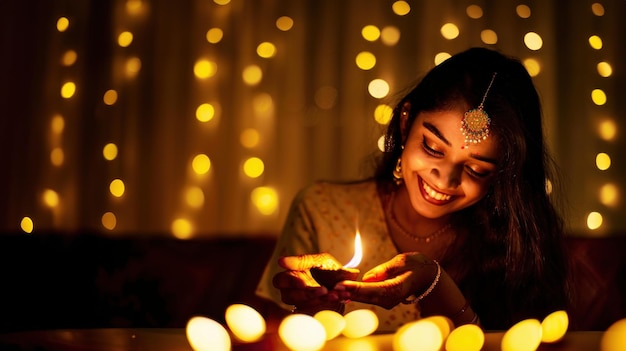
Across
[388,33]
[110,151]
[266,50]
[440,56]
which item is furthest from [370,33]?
[110,151]

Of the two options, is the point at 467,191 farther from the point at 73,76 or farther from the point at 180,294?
the point at 73,76

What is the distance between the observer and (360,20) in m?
2.11

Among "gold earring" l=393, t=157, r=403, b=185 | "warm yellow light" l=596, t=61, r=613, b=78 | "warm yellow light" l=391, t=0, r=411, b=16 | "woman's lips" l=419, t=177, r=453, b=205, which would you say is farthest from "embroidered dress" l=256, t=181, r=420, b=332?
"warm yellow light" l=596, t=61, r=613, b=78

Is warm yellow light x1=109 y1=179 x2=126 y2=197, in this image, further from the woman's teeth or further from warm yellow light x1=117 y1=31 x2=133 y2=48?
the woman's teeth

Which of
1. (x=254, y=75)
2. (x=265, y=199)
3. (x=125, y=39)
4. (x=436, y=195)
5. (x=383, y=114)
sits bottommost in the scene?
(x=265, y=199)

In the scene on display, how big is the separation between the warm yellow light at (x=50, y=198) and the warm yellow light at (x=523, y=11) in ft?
5.57

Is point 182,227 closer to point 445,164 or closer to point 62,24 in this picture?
point 62,24

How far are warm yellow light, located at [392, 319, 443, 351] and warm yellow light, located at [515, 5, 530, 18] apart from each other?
5.27 ft

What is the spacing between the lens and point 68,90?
2.11 metres

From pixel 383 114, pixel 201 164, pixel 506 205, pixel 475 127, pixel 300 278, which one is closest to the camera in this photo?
pixel 300 278

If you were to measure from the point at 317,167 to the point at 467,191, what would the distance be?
3.14 feet

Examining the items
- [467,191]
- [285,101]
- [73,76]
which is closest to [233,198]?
[285,101]

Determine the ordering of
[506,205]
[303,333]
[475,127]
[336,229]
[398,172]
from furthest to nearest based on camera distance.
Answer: [336,229] < [398,172] < [506,205] < [475,127] < [303,333]

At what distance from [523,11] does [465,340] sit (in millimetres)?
1593
